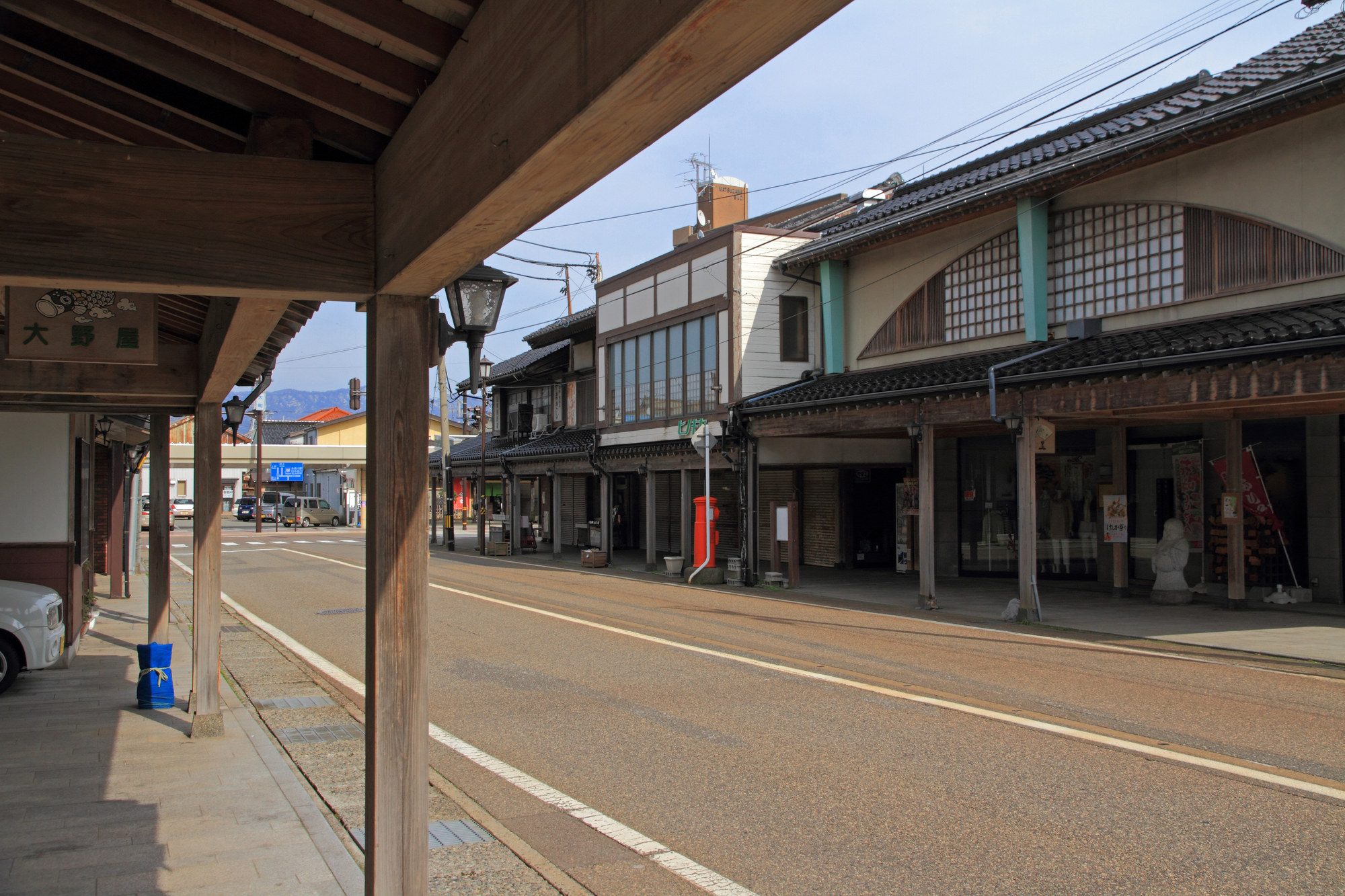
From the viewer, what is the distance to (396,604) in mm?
3479

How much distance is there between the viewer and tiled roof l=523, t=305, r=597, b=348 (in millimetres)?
31625

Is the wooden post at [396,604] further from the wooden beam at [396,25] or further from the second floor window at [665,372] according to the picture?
the second floor window at [665,372]

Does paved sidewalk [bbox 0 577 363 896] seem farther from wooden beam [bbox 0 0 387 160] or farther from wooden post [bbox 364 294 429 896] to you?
wooden beam [bbox 0 0 387 160]

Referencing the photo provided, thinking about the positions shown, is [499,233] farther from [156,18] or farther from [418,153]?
[156,18]

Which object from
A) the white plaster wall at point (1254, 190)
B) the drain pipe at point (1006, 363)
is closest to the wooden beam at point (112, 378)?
the drain pipe at point (1006, 363)

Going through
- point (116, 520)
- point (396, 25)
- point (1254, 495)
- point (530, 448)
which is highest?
point (396, 25)

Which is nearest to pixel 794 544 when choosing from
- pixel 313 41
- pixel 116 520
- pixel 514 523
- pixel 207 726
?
pixel 207 726

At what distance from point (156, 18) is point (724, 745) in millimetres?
5924

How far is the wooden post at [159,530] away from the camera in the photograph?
28.6 feet

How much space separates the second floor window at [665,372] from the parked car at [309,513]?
34699 millimetres

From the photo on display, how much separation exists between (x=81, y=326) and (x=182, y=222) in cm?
280

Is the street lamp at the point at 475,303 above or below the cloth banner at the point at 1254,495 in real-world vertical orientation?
above

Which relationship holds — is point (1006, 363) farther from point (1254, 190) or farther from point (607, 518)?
point (607, 518)

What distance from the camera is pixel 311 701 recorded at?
366 inches
